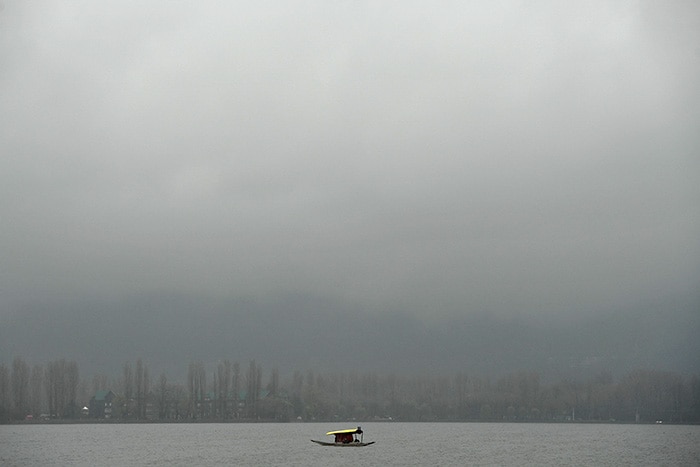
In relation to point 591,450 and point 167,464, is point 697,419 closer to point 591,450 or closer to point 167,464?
point 591,450

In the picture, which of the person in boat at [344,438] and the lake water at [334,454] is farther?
the person in boat at [344,438]

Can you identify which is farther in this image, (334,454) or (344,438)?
(344,438)

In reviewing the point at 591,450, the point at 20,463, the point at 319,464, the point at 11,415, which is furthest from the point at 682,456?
the point at 11,415

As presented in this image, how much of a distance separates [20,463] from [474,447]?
6488cm

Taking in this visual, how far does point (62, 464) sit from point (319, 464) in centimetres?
2657

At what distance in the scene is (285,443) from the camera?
134 meters

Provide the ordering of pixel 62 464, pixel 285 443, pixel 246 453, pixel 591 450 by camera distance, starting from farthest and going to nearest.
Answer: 1. pixel 285 443
2. pixel 591 450
3. pixel 246 453
4. pixel 62 464

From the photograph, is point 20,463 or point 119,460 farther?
point 119,460

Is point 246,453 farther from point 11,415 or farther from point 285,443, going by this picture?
point 11,415

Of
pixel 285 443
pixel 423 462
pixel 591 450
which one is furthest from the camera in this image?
pixel 285 443

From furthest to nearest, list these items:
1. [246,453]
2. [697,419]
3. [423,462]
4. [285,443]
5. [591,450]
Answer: [697,419] < [285,443] < [591,450] < [246,453] < [423,462]

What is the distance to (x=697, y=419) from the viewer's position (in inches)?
7682

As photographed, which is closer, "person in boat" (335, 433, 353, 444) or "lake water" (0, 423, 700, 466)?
"lake water" (0, 423, 700, 466)

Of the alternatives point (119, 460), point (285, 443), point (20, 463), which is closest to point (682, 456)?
point (285, 443)
